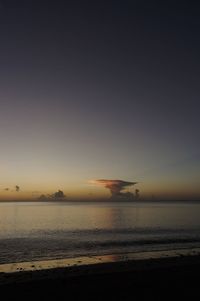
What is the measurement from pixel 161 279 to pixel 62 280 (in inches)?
210

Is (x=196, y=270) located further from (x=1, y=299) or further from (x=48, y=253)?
(x=48, y=253)

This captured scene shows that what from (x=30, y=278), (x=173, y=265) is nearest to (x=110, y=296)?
(x=30, y=278)

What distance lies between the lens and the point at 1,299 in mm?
15602

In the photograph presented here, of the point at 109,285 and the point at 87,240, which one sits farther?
the point at 87,240

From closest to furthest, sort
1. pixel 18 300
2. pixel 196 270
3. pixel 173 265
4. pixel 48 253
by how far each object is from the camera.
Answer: pixel 18 300
pixel 196 270
pixel 173 265
pixel 48 253

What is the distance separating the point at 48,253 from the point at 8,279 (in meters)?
19.4

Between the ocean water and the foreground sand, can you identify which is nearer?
the foreground sand

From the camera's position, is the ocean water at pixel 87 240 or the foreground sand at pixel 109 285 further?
the ocean water at pixel 87 240

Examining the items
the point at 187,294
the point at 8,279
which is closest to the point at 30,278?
A: the point at 8,279

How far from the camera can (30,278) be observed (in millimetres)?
20594

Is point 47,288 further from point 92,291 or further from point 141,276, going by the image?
point 141,276

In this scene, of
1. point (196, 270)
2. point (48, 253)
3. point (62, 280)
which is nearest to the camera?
point (62, 280)

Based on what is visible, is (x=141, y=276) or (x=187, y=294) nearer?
(x=187, y=294)

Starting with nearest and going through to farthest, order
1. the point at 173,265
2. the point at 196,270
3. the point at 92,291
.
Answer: the point at 92,291, the point at 196,270, the point at 173,265
